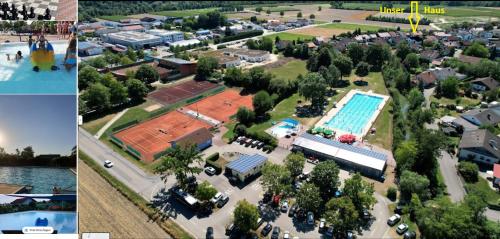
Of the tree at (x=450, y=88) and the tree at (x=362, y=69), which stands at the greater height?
the tree at (x=362, y=69)

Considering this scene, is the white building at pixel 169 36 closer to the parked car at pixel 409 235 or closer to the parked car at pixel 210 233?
the parked car at pixel 210 233

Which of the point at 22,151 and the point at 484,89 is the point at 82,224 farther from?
the point at 484,89

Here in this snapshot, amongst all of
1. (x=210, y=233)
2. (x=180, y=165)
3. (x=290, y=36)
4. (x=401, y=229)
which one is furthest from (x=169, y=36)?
(x=401, y=229)

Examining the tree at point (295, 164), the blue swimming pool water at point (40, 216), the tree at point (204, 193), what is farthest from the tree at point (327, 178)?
the blue swimming pool water at point (40, 216)

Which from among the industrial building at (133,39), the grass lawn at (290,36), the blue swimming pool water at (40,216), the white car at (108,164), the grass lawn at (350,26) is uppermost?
the grass lawn at (350,26)

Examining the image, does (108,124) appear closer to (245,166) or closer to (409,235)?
(245,166)

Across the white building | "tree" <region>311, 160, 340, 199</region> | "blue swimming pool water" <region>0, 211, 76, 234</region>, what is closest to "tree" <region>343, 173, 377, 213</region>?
"tree" <region>311, 160, 340, 199</region>

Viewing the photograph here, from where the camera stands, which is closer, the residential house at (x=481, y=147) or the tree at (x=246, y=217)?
the tree at (x=246, y=217)
